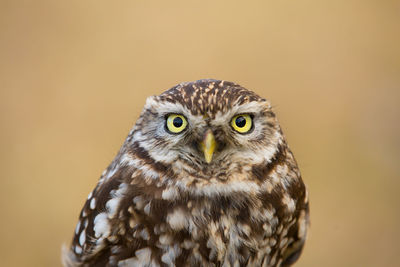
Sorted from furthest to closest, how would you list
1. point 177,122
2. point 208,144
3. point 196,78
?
point 196,78 < point 177,122 < point 208,144

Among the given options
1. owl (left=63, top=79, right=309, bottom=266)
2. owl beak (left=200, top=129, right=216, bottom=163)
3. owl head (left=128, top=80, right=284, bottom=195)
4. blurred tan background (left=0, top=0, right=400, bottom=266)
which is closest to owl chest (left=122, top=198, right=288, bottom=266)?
owl (left=63, top=79, right=309, bottom=266)

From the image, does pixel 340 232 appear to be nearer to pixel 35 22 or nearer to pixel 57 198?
pixel 57 198

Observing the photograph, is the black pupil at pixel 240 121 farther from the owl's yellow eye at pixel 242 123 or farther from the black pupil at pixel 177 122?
the black pupil at pixel 177 122

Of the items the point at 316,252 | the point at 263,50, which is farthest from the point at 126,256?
the point at 263,50

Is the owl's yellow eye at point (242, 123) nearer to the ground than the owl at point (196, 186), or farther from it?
farther from it

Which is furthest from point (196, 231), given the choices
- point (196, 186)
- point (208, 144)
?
point (208, 144)

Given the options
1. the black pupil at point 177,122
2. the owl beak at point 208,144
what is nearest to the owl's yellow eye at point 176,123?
the black pupil at point 177,122

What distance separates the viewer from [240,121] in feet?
7.58

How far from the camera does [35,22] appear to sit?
239 inches

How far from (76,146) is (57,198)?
55 cm

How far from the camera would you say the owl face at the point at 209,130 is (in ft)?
7.31

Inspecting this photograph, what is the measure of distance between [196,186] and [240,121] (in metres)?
0.33

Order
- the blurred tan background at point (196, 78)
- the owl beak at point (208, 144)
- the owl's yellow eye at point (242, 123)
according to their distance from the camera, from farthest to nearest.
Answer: the blurred tan background at point (196, 78)
the owl's yellow eye at point (242, 123)
the owl beak at point (208, 144)

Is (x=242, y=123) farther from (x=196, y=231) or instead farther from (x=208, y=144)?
(x=196, y=231)
